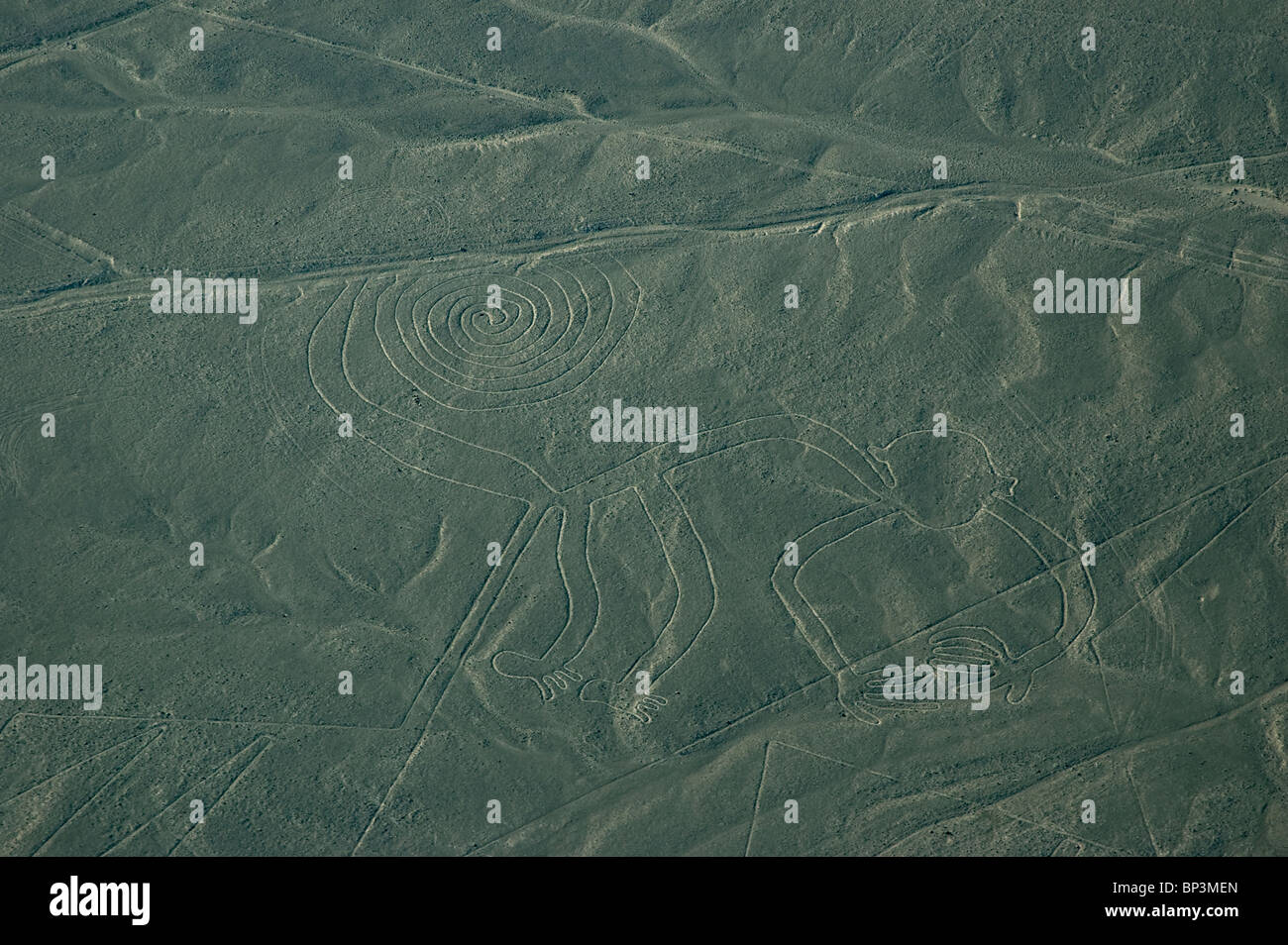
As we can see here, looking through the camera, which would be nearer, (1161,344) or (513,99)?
(1161,344)

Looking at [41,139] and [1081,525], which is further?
[41,139]

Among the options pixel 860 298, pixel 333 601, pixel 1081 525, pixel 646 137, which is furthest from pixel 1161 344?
pixel 333 601

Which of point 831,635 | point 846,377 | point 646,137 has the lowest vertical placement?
point 831,635

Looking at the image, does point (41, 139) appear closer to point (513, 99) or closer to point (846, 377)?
point (513, 99)

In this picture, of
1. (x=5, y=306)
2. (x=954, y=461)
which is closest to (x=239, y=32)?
(x=5, y=306)

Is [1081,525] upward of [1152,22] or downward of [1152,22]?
downward
